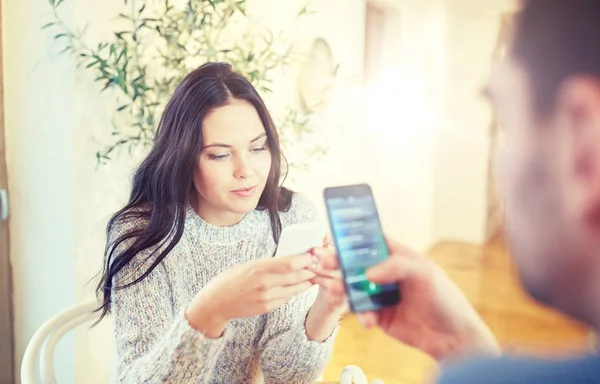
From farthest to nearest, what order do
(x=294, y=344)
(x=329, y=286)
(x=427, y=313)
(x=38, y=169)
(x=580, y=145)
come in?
(x=38, y=169), (x=294, y=344), (x=329, y=286), (x=427, y=313), (x=580, y=145)

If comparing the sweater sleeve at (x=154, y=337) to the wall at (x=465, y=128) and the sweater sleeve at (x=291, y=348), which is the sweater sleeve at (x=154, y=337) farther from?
the wall at (x=465, y=128)

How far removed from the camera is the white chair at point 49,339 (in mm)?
999

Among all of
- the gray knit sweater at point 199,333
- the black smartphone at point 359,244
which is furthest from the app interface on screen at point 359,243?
the gray knit sweater at point 199,333

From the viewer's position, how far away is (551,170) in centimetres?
53

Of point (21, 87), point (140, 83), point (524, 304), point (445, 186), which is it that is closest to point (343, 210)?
point (445, 186)

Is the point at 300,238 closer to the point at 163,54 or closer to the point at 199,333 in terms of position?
the point at 199,333

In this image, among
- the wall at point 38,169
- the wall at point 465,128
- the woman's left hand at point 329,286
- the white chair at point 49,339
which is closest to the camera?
the wall at point 465,128

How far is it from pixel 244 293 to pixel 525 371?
15.3 inches

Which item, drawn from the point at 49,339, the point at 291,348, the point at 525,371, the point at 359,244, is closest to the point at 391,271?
the point at 359,244

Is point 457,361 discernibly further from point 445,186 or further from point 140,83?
point 140,83

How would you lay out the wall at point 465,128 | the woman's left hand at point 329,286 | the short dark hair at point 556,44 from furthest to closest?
the woman's left hand at point 329,286, the wall at point 465,128, the short dark hair at point 556,44

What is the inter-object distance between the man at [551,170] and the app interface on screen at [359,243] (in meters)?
0.13

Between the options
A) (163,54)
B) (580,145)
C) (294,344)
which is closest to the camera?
(580,145)

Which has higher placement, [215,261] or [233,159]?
[233,159]
